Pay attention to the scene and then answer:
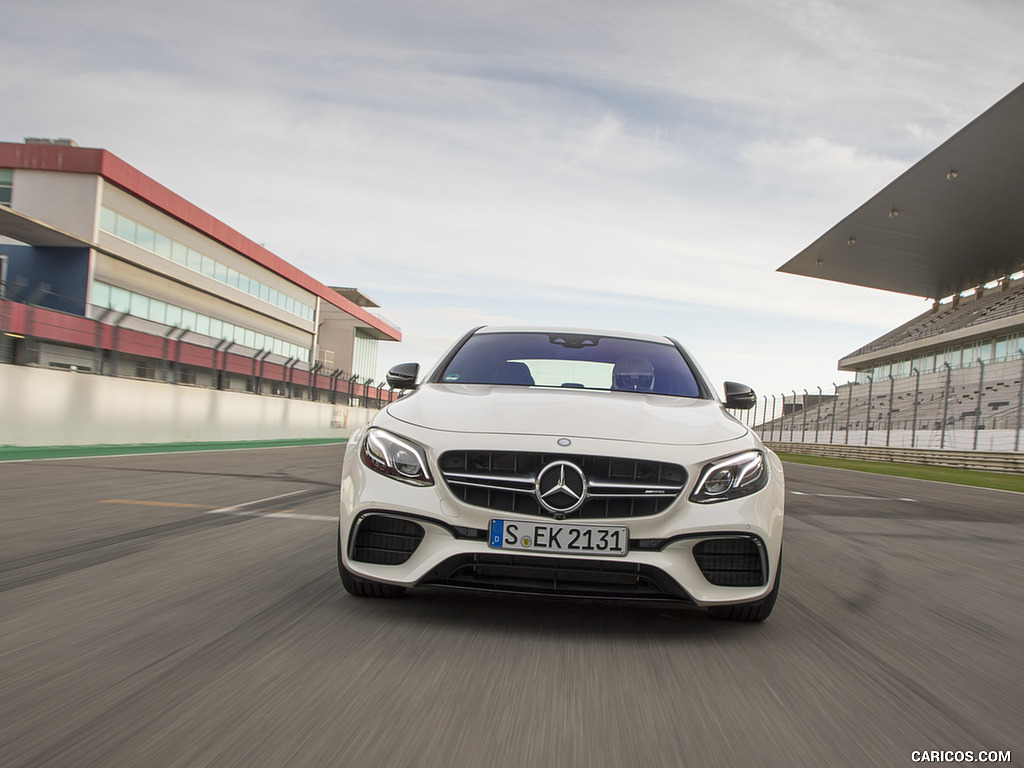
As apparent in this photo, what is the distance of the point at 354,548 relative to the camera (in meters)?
3.24

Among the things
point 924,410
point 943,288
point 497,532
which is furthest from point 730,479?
point 943,288

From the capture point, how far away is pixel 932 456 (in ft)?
92.2

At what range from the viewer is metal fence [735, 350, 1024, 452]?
25.8 metres

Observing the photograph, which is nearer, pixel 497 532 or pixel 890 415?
pixel 497 532

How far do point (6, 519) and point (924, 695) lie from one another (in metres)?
5.66

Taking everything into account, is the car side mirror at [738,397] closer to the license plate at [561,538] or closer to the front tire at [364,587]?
the license plate at [561,538]

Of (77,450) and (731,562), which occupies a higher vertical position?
(731,562)

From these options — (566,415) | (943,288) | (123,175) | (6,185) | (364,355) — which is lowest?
(566,415)

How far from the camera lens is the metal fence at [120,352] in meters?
12.9

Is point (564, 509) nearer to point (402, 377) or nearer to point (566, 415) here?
point (566, 415)

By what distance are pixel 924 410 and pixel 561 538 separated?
31688 mm

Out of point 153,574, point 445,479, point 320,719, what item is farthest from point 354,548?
point 153,574

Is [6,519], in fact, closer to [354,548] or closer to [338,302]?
[354,548]

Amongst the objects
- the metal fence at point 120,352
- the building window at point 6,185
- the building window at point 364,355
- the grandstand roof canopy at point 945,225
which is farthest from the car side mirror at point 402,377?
the building window at point 364,355
